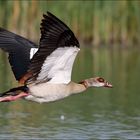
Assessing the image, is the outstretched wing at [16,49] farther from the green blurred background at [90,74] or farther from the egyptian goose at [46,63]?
the green blurred background at [90,74]

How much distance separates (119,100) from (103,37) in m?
8.50

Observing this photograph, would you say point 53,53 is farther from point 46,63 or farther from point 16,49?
point 16,49

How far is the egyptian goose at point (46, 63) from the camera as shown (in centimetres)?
978

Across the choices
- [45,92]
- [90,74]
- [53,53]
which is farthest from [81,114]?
[90,74]

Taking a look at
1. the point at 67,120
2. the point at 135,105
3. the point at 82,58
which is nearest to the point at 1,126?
the point at 67,120

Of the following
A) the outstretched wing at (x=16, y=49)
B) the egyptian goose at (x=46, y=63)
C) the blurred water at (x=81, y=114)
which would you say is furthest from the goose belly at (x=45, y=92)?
the blurred water at (x=81, y=114)

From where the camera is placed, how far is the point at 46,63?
1027 centimetres

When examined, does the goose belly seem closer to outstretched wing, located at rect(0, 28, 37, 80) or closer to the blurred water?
outstretched wing, located at rect(0, 28, 37, 80)

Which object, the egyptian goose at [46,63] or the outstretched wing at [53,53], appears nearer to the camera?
the outstretched wing at [53,53]

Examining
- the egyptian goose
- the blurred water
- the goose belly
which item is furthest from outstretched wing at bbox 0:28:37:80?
the blurred water

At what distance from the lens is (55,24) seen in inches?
378

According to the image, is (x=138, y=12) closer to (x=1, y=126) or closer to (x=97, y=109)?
(x=97, y=109)

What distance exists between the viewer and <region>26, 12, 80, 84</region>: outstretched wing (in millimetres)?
9648

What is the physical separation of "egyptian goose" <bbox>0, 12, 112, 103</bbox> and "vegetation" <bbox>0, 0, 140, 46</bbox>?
10.9 meters
